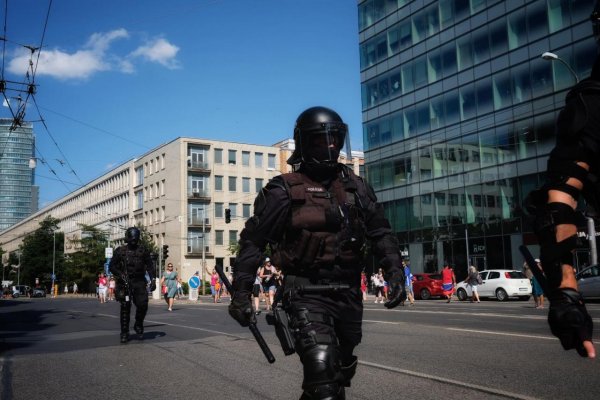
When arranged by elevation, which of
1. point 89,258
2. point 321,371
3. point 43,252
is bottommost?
point 321,371

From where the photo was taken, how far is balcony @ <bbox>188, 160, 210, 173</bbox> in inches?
2606

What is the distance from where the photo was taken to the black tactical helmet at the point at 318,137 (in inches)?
150

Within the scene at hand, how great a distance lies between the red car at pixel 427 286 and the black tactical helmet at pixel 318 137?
26336 millimetres

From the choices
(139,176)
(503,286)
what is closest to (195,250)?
(139,176)

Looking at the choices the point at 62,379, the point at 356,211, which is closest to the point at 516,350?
the point at 356,211

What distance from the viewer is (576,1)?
97.8 feet

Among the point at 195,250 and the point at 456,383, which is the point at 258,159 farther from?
the point at 456,383

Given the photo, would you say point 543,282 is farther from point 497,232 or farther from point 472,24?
point 472,24

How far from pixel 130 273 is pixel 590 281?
697 inches

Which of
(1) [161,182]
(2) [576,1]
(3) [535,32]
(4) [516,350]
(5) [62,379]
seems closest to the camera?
(5) [62,379]

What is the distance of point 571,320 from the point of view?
6.51ft

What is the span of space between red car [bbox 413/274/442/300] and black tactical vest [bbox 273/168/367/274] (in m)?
26.4

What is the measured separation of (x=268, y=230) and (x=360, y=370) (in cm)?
333

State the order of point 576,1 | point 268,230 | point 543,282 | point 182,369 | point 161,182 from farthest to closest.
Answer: point 161,182 < point 576,1 < point 182,369 < point 268,230 < point 543,282
